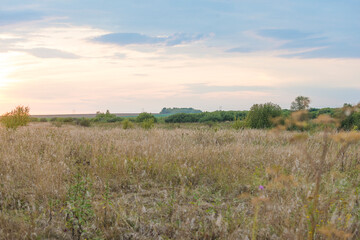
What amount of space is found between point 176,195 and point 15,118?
35.0ft

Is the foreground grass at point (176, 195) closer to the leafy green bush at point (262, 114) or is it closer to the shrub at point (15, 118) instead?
the shrub at point (15, 118)

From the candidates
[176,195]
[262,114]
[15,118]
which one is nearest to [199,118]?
[262,114]

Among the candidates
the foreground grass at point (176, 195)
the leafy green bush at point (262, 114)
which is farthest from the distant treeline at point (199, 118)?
the foreground grass at point (176, 195)

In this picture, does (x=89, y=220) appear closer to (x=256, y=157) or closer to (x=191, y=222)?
(x=191, y=222)

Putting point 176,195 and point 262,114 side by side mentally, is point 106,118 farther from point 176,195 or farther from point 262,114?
point 176,195

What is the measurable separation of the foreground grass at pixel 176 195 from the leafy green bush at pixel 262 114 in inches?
297

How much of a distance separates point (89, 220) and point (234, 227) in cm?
177

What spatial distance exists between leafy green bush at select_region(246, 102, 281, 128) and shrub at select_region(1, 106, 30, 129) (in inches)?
421

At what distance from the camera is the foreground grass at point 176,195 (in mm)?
3334

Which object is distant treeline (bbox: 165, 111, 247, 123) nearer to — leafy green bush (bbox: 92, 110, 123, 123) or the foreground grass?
leafy green bush (bbox: 92, 110, 123, 123)

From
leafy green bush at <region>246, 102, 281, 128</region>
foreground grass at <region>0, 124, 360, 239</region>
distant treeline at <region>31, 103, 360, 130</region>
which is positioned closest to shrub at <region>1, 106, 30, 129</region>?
foreground grass at <region>0, 124, 360, 239</region>

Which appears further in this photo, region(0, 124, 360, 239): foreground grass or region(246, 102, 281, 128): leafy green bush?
region(246, 102, 281, 128): leafy green bush

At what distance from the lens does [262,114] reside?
1532 centimetres

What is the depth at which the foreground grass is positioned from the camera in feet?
10.9
